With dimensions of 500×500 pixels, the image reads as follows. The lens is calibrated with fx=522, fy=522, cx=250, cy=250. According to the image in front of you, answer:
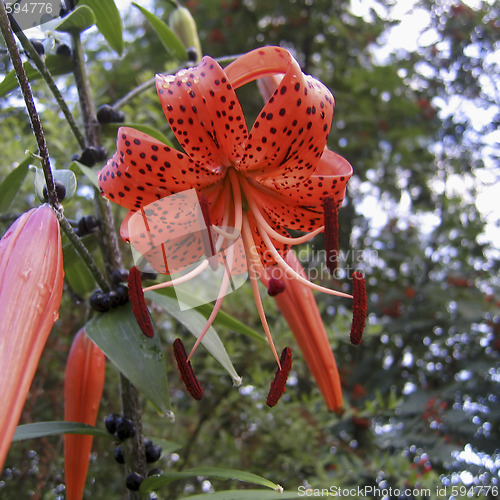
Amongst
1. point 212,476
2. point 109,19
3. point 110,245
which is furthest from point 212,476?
point 109,19

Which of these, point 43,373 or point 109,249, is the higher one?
point 109,249

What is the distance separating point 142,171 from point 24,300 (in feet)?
0.81

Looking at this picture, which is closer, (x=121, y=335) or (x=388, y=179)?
(x=121, y=335)

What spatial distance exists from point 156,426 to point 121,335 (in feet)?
3.28

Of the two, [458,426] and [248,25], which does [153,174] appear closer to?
[458,426]

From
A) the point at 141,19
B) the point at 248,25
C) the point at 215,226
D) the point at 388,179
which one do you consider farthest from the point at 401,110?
the point at 215,226

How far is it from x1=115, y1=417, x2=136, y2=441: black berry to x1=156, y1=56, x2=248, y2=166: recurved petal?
38 cm

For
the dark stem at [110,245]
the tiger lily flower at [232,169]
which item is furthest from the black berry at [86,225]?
the tiger lily flower at [232,169]

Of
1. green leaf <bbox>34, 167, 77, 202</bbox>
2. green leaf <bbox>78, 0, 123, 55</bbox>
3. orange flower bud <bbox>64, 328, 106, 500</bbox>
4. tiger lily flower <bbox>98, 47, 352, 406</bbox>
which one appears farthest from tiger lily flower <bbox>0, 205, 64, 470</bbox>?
green leaf <bbox>78, 0, 123, 55</bbox>

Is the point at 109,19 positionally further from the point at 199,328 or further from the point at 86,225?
the point at 199,328

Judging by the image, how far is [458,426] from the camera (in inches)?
66.5

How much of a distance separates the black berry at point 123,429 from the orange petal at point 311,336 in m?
0.27

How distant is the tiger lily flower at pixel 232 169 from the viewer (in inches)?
24.7

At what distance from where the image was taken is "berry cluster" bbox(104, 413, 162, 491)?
2.34ft
